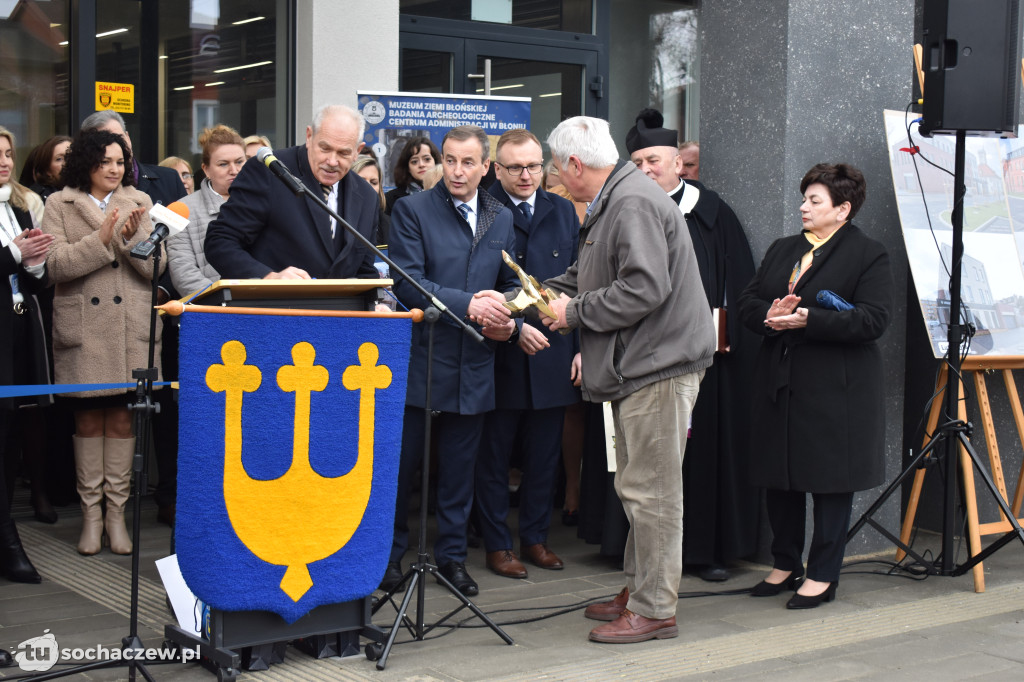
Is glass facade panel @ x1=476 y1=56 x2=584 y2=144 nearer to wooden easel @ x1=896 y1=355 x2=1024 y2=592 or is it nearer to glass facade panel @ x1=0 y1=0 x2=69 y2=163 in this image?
glass facade panel @ x1=0 y1=0 x2=69 y2=163

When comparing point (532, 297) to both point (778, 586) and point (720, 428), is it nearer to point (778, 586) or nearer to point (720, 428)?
point (720, 428)

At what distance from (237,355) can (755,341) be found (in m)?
2.86

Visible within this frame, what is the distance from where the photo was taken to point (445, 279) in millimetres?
5504

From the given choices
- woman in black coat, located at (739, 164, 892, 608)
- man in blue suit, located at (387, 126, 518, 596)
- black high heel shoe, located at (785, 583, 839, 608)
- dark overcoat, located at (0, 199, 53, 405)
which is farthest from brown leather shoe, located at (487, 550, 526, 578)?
dark overcoat, located at (0, 199, 53, 405)

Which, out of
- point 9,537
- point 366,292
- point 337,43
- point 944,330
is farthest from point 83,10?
point 944,330

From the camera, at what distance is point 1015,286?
6.25 m

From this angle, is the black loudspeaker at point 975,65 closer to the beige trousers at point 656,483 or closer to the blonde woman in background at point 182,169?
the beige trousers at point 656,483

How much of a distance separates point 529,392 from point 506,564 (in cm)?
82

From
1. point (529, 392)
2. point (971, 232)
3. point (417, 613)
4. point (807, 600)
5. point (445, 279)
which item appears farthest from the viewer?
point (971, 232)

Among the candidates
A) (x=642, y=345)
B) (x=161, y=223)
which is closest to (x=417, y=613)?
(x=642, y=345)

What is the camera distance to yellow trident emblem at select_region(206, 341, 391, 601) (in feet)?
13.1

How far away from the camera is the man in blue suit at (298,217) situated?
4.77 meters

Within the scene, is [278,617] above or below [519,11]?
below

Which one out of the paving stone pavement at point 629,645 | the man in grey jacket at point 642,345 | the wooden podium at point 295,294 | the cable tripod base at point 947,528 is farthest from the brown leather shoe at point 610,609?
the wooden podium at point 295,294
